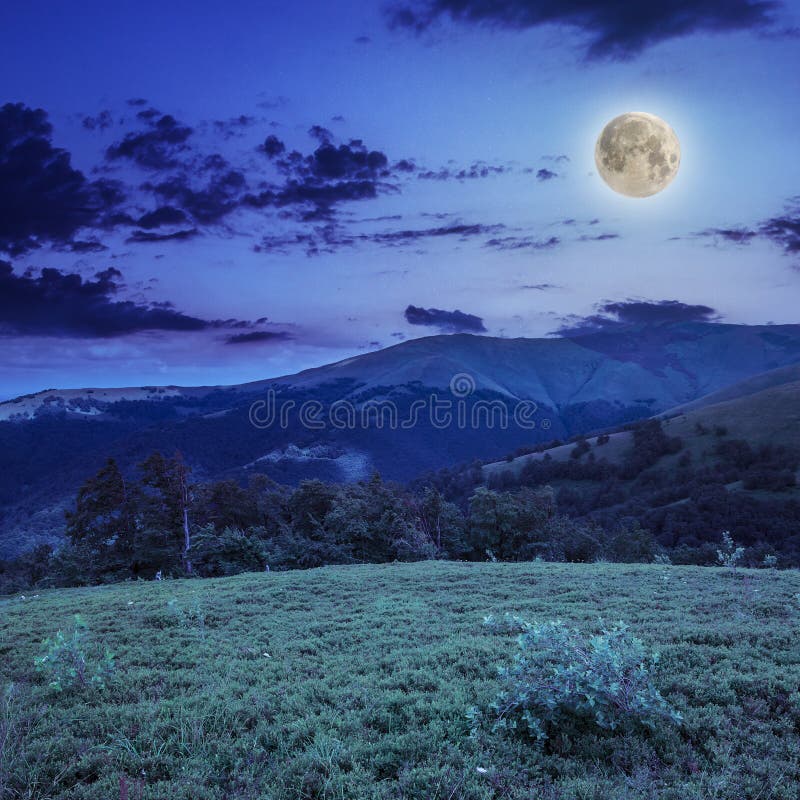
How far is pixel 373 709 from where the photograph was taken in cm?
645

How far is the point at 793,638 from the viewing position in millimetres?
8359

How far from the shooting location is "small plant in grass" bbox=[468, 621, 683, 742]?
5.63 meters

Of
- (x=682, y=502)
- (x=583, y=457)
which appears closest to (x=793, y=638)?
(x=682, y=502)

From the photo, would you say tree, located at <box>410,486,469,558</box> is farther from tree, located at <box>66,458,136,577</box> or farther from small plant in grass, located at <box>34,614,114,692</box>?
small plant in grass, located at <box>34,614,114,692</box>

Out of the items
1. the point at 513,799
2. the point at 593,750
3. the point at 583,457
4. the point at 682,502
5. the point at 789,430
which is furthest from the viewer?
the point at 583,457

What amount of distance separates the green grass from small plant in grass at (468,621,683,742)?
0.72ft

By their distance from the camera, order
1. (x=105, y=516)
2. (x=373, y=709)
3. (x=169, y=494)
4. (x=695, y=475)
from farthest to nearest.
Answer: (x=695, y=475)
(x=105, y=516)
(x=169, y=494)
(x=373, y=709)

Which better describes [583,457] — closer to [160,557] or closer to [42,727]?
[160,557]

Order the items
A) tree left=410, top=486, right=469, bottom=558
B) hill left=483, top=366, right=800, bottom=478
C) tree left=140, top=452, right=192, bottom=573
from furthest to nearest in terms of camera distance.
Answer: hill left=483, top=366, right=800, bottom=478 < tree left=410, top=486, right=469, bottom=558 < tree left=140, top=452, right=192, bottom=573

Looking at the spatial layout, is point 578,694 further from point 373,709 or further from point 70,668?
point 70,668

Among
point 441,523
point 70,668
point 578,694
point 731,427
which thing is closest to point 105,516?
point 441,523

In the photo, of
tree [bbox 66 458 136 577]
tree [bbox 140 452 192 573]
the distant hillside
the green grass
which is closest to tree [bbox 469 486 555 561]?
tree [bbox 140 452 192 573]

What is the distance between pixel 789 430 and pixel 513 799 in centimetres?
10396

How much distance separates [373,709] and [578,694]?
7.93 feet
